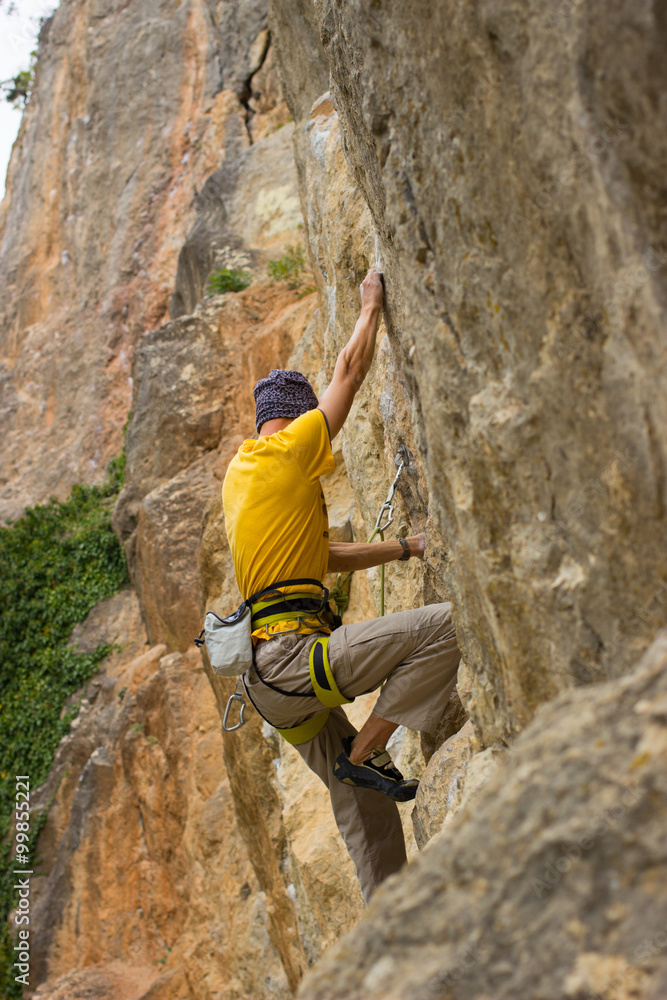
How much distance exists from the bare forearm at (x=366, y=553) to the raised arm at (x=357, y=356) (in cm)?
67

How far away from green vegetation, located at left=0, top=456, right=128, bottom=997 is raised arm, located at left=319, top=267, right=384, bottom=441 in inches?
385

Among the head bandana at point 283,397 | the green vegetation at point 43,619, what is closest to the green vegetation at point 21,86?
the green vegetation at point 43,619

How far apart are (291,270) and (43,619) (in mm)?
7323

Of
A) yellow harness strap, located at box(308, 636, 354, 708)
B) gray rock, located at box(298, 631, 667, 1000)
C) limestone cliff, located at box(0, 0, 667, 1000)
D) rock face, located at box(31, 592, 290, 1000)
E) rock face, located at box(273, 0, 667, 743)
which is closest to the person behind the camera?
gray rock, located at box(298, 631, 667, 1000)

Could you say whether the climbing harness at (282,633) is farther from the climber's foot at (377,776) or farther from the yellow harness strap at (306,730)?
the climber's foot at (377,776)

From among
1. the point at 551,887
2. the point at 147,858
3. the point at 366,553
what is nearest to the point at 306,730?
the point at 366,553

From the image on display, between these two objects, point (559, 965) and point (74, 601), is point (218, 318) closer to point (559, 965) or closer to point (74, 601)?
point (74, 601)

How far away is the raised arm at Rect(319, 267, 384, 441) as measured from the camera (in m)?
3.63

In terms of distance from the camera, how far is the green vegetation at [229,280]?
11.6 metres

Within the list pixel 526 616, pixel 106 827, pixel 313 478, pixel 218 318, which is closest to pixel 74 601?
→ pixel 106 827

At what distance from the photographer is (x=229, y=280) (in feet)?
38.1

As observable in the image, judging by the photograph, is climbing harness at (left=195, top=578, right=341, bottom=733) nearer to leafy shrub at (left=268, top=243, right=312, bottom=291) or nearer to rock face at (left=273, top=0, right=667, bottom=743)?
rock face at (left=273, top=0, right=667, bottom=743)

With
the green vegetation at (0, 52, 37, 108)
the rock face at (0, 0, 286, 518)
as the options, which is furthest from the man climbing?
the green vegetation at (0, 52, 37, 108)

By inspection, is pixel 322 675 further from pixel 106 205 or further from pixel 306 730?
pixel 106 205
